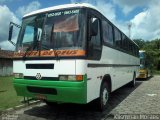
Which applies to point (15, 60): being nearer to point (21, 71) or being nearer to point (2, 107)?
point (21, 71)

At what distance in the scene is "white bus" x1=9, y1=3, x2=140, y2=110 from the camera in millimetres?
7465

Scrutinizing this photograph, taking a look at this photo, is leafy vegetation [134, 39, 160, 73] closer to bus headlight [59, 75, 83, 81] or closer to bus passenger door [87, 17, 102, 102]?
bus passenger door [87, 17, 102, 102]

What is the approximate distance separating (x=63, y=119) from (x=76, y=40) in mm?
2548

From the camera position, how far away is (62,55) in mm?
7555

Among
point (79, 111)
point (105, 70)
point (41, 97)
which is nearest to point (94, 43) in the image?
point (105, 70)

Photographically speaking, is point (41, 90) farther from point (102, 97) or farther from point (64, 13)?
point (64, 13)

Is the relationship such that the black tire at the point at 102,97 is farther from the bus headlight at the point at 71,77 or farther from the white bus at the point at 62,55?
the bus headlight at the point at 71,77

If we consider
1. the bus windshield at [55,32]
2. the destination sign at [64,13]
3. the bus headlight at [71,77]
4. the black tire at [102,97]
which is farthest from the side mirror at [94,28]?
the black tire at [102,97]

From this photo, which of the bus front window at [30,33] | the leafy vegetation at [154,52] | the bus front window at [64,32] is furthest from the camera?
the leafy vegetation at [154,52]

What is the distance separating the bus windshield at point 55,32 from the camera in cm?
759

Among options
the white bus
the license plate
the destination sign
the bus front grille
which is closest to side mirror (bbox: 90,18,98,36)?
the white bus

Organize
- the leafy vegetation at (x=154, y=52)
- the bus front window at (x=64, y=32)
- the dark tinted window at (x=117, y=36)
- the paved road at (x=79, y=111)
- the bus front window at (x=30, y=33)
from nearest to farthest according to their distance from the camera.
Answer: the bus front window at (x=64, y=32) < the bus front window at (x=30, y=33) < the paved road at (x=79, y=111) < the dark tinted window at (x=117, y=36) < the leafy vegetation at (x=154, y=52)

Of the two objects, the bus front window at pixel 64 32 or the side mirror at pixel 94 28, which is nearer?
the bus front window at pixel 64 32

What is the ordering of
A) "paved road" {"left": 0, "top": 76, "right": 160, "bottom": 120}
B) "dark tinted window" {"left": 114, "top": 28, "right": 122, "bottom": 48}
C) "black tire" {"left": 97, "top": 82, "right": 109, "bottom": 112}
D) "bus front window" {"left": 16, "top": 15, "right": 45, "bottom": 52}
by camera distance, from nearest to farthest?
"bus front window" {"left": 16, "top": 15, "right": 45, "bottom": 52}, "paved road" {"left": 0, "top": 76, "right": 160, "bottom": 120}, "black tire" {"left": 97, "top": 82, "right": 109, "bottom": 112}, "dark tinted window" {"left": 114, "top": 28, "right": 122, "bottom": 48}
